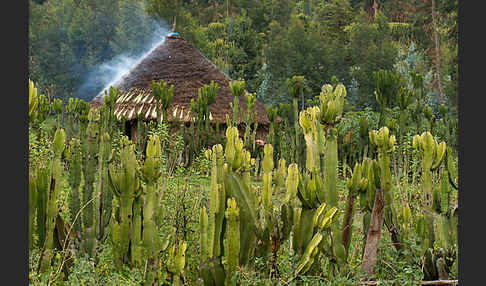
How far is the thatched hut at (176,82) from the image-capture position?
6.91m

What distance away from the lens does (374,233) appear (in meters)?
1.23

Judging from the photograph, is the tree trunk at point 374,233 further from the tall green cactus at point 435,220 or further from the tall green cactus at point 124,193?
the tall green cactus at point 124,193

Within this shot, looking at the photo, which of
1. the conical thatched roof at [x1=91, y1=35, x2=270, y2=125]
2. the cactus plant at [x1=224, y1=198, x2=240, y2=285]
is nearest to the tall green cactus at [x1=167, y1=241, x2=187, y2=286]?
the cactus plant at [x1=224, y1=198, x2=240, y2=285]

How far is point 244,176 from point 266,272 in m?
0.28

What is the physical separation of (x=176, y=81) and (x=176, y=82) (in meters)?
0.05

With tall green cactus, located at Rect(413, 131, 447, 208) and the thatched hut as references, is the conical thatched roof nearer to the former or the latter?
the thatched hut

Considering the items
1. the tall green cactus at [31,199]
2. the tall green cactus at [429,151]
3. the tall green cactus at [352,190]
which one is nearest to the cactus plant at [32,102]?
the tall green cactus at [31,199]

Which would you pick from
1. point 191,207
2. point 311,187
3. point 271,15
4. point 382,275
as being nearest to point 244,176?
point 311,187

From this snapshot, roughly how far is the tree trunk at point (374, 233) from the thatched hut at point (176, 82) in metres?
5.47

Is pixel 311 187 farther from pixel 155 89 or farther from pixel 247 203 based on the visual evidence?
pixel 155 89

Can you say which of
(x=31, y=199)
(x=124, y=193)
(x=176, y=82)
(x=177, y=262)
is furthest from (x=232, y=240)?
(x=176, y=82)

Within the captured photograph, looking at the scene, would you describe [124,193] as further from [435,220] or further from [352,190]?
[435,220]

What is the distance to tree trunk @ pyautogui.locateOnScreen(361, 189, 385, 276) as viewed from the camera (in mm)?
1219

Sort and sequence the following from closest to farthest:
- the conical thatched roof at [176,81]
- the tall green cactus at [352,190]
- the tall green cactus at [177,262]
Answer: the tall green cactus at [177,262] → the tall green cactus at [352,190] → the conical thatched roof at [176,81]
